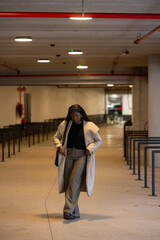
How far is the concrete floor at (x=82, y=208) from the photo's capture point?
16.4 ft

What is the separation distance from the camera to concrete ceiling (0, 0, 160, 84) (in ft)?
19.8

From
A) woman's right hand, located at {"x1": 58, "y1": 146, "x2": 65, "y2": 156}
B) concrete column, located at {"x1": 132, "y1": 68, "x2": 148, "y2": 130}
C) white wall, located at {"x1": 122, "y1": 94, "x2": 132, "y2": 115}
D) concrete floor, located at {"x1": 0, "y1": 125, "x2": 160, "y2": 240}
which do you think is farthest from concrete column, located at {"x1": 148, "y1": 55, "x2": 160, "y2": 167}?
white wall, located at {"x1": 122, "y1": 94, "x2": 132, "y2": 115}

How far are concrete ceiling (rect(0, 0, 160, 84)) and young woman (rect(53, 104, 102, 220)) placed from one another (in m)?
1.55

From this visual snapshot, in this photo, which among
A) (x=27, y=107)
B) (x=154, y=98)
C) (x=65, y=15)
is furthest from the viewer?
(x=27, y=107)

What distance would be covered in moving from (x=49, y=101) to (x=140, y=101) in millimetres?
11208

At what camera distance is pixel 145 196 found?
7.07 meters

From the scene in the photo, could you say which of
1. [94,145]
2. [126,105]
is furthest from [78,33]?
[126,105]

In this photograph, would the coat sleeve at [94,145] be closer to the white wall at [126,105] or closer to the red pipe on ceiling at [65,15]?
the red pipe on ceiling at [65,15]

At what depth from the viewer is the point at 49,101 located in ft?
84.5

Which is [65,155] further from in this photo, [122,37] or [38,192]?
[122,37]

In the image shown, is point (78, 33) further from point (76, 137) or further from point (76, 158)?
point (76, 158)

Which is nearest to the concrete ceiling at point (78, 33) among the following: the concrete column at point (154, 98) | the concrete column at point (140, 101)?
the concrete column at point (154, 98)

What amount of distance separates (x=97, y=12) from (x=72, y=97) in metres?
22.4

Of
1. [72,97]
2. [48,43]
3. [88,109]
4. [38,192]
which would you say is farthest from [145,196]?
[88,109]
